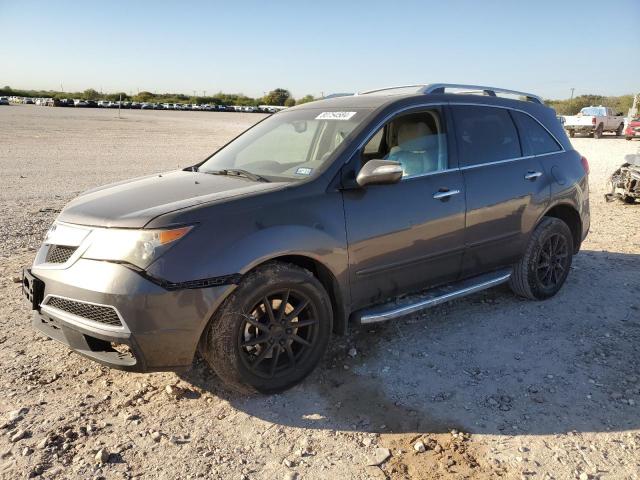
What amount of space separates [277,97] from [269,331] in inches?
4324

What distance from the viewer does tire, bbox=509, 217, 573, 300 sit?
4.87 meters

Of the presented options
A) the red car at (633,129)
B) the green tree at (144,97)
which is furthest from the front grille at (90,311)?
the green tree at (144,97)

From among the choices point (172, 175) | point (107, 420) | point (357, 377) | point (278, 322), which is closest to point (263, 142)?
point (172, 175)

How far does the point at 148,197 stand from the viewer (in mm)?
3439

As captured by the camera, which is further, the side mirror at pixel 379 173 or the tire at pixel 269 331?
the side mirror at pixel 379 173

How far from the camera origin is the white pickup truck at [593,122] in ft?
97.5

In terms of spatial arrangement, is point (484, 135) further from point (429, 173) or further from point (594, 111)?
point (594, 111)

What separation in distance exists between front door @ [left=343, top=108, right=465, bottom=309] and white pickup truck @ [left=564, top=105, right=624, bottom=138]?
28.7 metres

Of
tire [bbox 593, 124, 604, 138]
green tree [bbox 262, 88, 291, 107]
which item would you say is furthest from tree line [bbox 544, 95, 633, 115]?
green tree [bbox 262, 88, 291, 107]

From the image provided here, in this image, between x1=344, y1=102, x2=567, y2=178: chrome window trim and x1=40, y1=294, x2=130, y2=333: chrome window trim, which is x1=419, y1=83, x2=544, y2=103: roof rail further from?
x1=40, y1=294, x2=130, y2=333: chrome window trim

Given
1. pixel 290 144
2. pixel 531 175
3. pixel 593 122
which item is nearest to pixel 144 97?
pixel 593 122

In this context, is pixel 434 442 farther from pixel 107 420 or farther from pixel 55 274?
pixel 55 274

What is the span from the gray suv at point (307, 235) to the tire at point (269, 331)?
0.04 ft

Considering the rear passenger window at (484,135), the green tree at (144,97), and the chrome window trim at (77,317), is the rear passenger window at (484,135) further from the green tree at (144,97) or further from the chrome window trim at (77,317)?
the green tree at (144,97)
